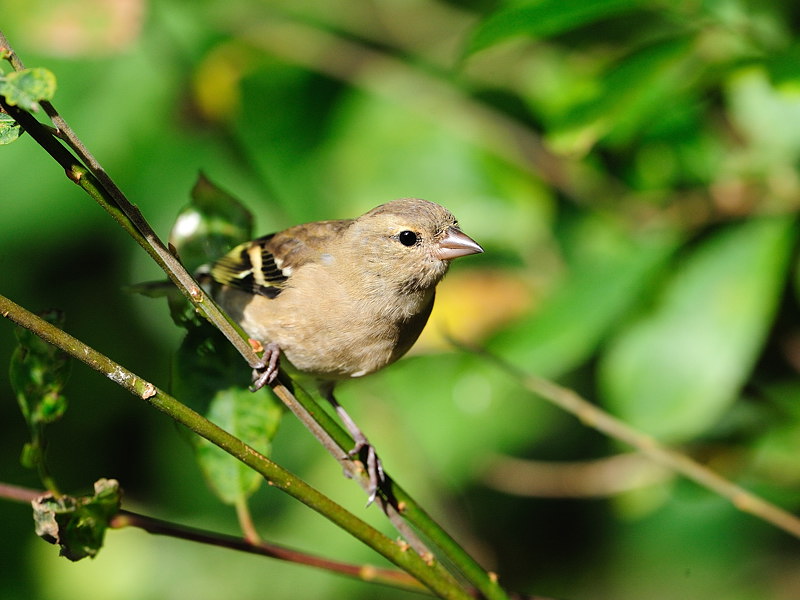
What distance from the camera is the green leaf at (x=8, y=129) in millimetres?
1500

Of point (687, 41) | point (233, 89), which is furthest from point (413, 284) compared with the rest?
point (233, 89)

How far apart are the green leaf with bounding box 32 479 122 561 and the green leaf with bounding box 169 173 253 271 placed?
69 centimetres

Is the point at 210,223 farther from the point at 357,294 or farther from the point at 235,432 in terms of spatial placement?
the point at 357,294

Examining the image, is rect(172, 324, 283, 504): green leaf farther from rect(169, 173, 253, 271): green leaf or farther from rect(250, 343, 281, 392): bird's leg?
rect(169, 173, 253, 271): green leaf

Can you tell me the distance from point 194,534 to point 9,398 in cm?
327

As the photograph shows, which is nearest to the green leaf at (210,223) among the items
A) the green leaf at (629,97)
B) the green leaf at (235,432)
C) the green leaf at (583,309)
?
the green leaf at (235,432)

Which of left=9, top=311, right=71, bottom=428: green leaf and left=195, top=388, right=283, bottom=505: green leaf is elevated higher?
left=195, top=388, right=283, bottom=505: green leaf

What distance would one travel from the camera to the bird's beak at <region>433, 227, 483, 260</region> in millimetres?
2957

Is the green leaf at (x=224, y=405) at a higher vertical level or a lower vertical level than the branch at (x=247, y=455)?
higher

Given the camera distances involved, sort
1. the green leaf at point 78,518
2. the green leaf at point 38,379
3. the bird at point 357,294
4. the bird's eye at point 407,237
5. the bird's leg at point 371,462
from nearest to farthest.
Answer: the green leaf at point 78,518 < the green leaf at point 38,379 < the bird's leg at point 371,462 < the bird at point 357,294 < the bird's eye at point 407,237

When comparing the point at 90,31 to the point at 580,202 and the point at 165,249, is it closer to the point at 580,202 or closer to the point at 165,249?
the point at 580,202

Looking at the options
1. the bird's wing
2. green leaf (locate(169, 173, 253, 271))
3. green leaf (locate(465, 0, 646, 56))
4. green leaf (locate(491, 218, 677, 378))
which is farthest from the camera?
the bird's wing

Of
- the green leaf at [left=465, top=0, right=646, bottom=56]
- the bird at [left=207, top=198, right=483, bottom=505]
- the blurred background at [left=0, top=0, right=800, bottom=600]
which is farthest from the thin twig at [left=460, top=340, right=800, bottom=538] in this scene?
the green leaf at [left=465, top=0, right=646, bottom=56]

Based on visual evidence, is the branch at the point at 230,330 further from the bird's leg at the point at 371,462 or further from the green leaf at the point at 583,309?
the green leaf at the point at 583,309
